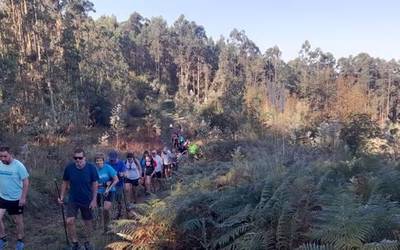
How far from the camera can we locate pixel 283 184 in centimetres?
644

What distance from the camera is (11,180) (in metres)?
7.99

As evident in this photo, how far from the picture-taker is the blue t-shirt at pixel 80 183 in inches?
319

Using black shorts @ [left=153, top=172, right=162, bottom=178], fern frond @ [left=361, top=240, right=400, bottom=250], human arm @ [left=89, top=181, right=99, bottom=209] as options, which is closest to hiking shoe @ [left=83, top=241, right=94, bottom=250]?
human arm @ [left=89, top=181, right=99, bottom=209]

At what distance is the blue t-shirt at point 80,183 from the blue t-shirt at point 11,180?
765 mm

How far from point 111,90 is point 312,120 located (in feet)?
56.3

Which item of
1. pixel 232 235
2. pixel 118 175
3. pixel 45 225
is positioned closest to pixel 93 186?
pixel 118 175

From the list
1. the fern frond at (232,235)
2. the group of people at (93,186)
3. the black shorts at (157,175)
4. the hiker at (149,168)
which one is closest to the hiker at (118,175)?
the group of people at (93,186)

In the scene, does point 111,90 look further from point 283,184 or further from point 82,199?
point 283,184

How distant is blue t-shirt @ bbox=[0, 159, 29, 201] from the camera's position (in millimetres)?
7961

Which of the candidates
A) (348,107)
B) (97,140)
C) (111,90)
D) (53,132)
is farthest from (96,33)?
(348,107)

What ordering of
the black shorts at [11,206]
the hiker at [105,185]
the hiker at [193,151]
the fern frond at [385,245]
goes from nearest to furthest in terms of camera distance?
the fern frond at [385,245]
the black shorts at [11,206]
the hiker at [105,185]
the hiker at [193,151]

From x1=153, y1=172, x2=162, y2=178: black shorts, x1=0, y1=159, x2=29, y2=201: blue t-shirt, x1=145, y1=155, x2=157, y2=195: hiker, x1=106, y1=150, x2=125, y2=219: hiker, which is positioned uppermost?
x1=0, y1=159, x2=29, y2=201: blue t-shirt

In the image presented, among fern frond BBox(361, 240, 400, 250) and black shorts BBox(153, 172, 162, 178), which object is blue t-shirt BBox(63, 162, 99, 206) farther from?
black shorts BBox(153, 172, 162, 178)

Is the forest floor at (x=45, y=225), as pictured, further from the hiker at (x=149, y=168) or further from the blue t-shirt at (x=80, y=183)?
the blue t-shirt at (x=80, y=183)
